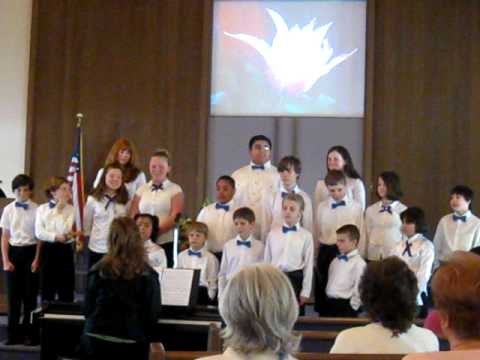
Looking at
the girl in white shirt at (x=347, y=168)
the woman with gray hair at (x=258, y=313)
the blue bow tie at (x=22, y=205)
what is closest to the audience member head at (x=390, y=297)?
the woman with gray hair at (x=258, y=313)

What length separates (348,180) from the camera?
6.82m

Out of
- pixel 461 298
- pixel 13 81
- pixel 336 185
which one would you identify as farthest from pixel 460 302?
pixel 13 81

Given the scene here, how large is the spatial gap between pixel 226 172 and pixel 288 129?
0.85 meters

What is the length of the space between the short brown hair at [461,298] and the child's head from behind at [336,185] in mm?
4412

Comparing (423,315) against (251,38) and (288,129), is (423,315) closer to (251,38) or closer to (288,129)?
(288,129)

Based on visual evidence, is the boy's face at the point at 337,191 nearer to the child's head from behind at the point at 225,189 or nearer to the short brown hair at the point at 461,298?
the child's head from behind at the point at 225,189

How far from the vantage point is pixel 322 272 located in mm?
6570

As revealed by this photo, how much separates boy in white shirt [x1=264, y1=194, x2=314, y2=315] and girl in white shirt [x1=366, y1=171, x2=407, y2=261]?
572mm

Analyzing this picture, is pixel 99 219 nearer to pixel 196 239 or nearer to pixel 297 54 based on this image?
pixel 196 239

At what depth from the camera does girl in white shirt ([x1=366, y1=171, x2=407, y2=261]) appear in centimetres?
672

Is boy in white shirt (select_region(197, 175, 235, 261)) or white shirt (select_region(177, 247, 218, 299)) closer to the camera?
white shirt (select_region(177, 247, 218, 299))

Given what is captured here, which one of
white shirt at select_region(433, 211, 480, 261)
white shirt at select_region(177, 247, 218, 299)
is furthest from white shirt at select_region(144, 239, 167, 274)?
white shirt at select_region(433, 211, 480, 261)

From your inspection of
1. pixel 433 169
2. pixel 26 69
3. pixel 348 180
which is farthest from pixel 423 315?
pixel 26 69

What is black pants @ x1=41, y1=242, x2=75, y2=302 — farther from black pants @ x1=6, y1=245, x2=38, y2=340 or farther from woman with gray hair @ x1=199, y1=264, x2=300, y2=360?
woman with gray hair @ x1=199, y1=264, x2=300, y2=360
